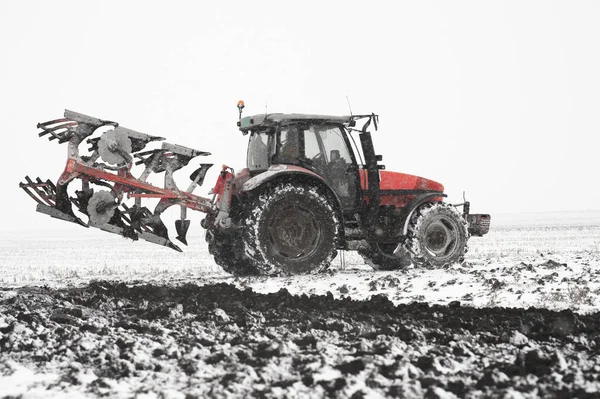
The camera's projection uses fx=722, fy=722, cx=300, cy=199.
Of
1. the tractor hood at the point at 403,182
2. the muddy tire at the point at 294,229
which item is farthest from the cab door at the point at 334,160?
the tractor hood at the point at 403,182

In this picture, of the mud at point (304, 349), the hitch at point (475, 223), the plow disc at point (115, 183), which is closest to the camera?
the mud at point (304, 349)

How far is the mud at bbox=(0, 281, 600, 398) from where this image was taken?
3.79 m

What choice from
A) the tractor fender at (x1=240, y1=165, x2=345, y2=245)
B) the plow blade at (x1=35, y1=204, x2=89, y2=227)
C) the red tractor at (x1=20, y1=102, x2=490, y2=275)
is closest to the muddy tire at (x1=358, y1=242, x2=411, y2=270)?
the red tractor at (x1=20, y1=102, x2=490, y2=275)

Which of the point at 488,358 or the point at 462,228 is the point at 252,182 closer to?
the point at 462,228

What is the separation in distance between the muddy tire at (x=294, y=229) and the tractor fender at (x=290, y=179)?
106 millimetres

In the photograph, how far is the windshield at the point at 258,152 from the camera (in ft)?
34.8

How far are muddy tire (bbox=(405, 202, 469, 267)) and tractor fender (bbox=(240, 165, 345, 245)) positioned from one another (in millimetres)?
1329

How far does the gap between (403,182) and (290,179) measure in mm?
2403

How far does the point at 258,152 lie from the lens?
1073 cm

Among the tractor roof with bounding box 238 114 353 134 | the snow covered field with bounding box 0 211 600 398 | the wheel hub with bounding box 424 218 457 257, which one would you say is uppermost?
the tractor roof with bounding box 238 114 353 134

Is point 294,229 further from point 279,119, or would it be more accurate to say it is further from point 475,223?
point 475,223

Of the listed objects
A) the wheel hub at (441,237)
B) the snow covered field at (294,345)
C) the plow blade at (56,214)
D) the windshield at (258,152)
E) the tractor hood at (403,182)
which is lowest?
the snow covered field at (294,345)

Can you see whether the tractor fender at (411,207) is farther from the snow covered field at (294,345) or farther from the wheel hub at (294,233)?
the snow covered field at (294,345)

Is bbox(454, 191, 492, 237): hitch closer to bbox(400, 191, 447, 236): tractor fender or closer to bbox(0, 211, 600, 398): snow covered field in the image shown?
bbox(400, 191, 447, 236): tractor fender
